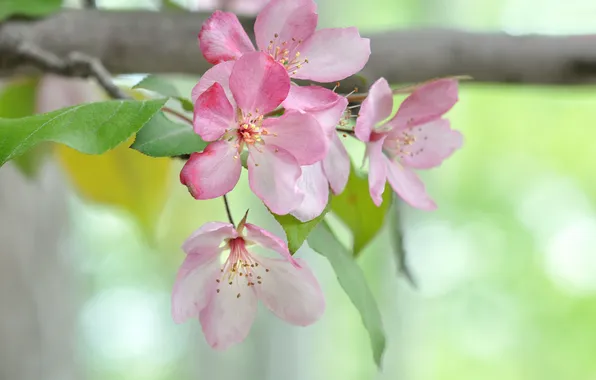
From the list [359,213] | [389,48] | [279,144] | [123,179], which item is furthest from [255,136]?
[123,179]

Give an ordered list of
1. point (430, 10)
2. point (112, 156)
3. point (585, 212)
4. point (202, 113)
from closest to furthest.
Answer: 1. point (202, 113)
2. point (112, 156)
3. point (585, 212)
4. point (430, 10)

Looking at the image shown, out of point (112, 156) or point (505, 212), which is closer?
point (112, 156)

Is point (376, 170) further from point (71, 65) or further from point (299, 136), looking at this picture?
point (71, 65)

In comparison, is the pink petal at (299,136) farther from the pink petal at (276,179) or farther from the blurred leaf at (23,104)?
the blurred leaf at (23,104)

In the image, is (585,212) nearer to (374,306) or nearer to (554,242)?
(554,242)

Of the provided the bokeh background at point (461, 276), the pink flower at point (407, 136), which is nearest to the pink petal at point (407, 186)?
the pink flower at point (407, 136)

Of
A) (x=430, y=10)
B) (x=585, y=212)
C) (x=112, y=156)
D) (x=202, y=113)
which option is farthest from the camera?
(x=430, y=10)

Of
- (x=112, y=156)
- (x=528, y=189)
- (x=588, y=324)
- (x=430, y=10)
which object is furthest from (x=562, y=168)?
(x=112, y=156)
